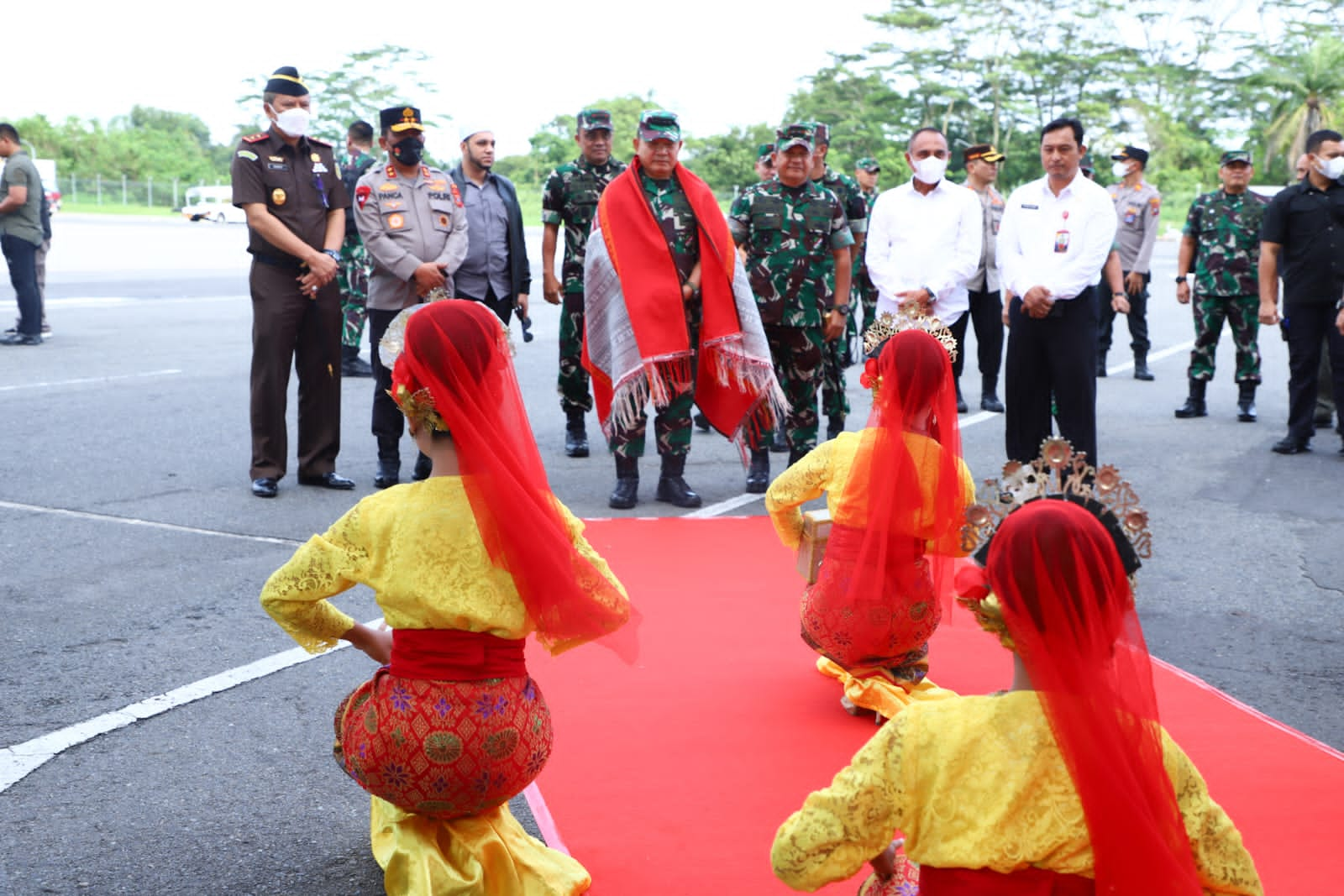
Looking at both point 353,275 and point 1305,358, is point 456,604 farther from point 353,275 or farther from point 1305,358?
point 353,275

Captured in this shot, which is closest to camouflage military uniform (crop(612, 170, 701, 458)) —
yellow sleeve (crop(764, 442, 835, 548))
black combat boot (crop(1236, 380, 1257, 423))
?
yellow sleeve (crop(764, 442, 835, 548))

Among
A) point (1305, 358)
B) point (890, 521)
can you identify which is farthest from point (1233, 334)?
point (890, 521)

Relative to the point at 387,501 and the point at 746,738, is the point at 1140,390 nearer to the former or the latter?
the point at 746,738

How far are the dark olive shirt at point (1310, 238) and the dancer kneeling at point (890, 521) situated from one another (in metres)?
5.78

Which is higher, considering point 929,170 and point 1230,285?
point 929,170

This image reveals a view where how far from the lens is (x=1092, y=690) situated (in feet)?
7.17

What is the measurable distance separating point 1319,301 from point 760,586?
5.21 m

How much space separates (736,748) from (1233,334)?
303 inches

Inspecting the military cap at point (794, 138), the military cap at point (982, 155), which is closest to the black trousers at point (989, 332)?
the military cap at point (982, 155)

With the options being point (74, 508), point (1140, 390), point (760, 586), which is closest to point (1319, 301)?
point (1140, 390)

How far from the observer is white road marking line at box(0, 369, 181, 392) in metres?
10.6

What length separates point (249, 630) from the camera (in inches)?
203

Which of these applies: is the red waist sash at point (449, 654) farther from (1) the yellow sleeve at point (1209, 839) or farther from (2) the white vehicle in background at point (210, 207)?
(2) the white vehicle in background at point (210, 207)

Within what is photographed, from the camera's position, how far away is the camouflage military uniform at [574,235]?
8375 millimetres
